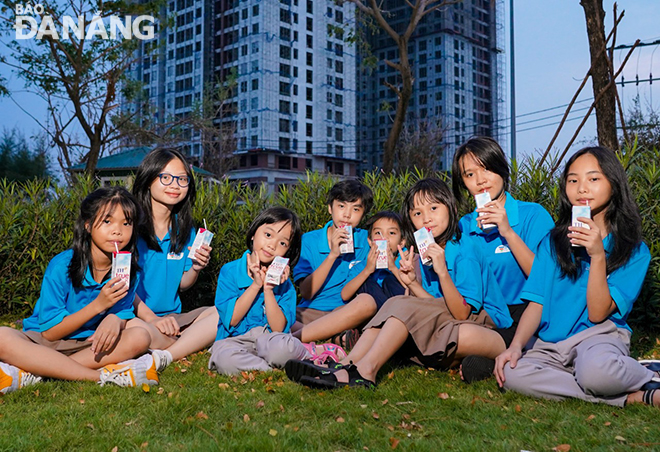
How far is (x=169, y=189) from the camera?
4.96m

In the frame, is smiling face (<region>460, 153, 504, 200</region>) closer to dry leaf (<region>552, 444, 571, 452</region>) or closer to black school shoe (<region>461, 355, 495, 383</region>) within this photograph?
black school shoe (<region>461, 355, 495, 383</region>)

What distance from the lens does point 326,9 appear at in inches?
2827

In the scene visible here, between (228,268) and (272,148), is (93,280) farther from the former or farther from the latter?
(272,148)

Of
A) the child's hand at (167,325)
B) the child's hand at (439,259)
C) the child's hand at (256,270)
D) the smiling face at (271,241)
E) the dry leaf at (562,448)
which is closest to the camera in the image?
the dry leaf at (562,448)

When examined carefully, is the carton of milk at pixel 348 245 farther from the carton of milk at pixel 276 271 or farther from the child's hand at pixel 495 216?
the child's hand at pixel 495 216

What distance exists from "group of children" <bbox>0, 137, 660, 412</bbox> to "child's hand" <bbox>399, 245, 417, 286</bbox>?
2 centimetres

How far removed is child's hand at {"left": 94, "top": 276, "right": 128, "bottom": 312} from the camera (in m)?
3.72

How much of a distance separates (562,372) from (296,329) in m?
2.13

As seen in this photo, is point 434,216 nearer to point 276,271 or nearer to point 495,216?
point 495,216

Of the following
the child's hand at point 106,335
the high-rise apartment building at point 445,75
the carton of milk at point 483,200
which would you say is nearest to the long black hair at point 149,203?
the child's hand at point 106,335

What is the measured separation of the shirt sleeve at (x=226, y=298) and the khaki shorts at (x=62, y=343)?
3.12 feet

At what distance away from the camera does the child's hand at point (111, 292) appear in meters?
3.72

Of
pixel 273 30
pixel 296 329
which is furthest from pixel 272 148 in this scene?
pixel 296 329

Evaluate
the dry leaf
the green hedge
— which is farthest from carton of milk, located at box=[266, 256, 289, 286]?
the green hedge
